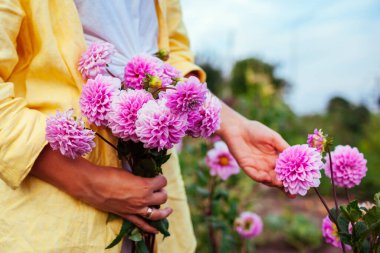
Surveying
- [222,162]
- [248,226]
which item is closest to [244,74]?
[248,226]

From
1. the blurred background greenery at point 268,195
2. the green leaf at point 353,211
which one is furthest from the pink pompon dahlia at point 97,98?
the blurred background greenery at point 268,195

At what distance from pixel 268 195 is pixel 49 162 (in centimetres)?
452

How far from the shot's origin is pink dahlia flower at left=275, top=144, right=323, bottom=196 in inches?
41.0

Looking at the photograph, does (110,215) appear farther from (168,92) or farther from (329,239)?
(329,239)

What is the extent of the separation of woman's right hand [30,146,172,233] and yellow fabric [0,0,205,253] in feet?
0.10

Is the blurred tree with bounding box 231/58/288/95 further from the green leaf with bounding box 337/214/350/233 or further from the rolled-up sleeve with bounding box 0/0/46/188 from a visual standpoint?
the rolled-up sleeve with bounding box 0/0/46/188

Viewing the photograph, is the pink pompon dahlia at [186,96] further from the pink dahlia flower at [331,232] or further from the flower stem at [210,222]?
the flower stem at [210,222]

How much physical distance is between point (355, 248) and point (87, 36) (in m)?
0.79

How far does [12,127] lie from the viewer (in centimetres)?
103

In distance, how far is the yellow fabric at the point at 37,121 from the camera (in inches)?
40.6

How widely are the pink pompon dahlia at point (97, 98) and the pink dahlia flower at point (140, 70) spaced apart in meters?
0.07

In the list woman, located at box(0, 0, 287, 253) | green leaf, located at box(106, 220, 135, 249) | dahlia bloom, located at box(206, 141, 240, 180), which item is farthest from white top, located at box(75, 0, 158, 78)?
dahlia bloom, located at box(206, 141, 240, 180)

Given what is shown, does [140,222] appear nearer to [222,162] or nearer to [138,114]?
[138,114]

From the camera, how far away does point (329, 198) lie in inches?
216
